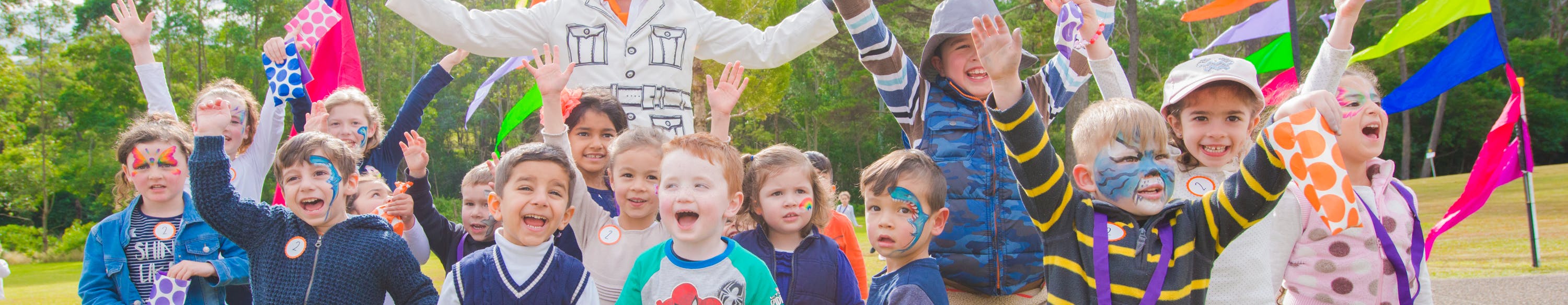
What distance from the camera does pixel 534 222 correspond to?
2684 mm

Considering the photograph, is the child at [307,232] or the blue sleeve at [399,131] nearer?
the child at [307,232]

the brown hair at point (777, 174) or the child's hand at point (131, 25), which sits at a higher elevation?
the child's hand at point (131, 25)

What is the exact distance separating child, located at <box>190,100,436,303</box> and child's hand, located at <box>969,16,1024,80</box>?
1806 millimetres

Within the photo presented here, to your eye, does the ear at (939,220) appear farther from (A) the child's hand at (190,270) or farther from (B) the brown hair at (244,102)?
(B) the brown hair at (244,102)

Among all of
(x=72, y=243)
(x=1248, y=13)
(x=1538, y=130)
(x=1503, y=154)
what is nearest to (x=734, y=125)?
(x=1248, y=13)

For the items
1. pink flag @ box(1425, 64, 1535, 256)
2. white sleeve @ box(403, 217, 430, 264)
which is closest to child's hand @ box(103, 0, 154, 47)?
white sleeve @ box(403, 217, 430, 264)

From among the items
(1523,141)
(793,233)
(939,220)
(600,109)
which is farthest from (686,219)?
(1523,141)

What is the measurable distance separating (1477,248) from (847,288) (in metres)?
12.2

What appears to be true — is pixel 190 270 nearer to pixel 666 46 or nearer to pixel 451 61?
pixel 451 61

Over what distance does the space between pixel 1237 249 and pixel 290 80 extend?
12.9ft

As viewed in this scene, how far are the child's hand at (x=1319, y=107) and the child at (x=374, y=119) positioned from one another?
3.19 m

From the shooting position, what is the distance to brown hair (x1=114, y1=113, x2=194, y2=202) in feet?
12.0

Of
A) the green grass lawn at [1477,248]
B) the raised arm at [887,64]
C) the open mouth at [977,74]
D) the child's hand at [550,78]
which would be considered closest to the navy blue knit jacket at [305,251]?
the child's hand at [550,78]

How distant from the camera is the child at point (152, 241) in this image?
3.62 metres
